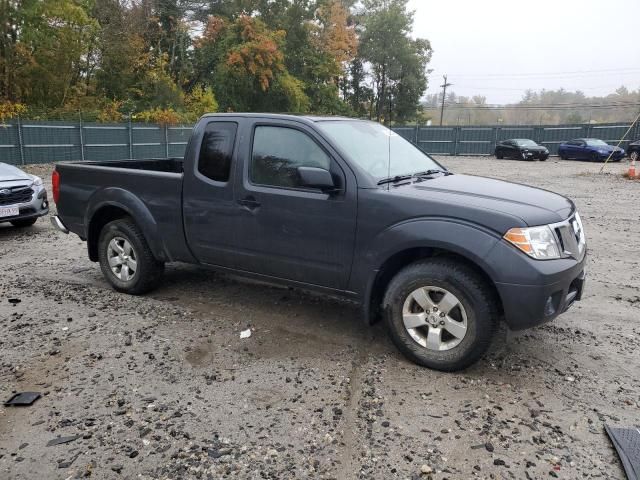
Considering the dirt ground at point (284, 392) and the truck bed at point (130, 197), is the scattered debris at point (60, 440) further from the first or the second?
the truck bed at point (130, 197)

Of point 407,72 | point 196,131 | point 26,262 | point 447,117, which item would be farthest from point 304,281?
point 447,117

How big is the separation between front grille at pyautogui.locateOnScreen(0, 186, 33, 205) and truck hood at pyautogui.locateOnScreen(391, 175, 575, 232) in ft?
22.6

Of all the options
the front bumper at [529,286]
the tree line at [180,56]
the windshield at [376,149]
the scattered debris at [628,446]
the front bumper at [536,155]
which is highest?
the tree line at [180,56]

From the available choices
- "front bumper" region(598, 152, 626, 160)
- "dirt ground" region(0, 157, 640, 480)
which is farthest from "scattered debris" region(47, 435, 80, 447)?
"front bumper" region(598, 152, 626, 160)

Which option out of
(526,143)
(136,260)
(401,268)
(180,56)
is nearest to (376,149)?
(401,268)

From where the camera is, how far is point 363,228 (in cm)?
398

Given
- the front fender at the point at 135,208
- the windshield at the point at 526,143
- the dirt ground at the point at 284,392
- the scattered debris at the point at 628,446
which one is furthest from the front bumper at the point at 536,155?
the scattered debris at the point at 628,446

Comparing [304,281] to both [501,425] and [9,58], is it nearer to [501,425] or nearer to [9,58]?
[501,425]

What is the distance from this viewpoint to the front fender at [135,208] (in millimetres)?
5105

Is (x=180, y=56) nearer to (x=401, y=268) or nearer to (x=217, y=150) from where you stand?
(x=217, y=150)

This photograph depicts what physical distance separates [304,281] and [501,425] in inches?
73.2

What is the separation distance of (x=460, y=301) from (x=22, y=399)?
299 centimetres

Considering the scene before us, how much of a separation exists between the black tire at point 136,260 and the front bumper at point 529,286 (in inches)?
133

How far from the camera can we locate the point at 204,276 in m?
6.21
